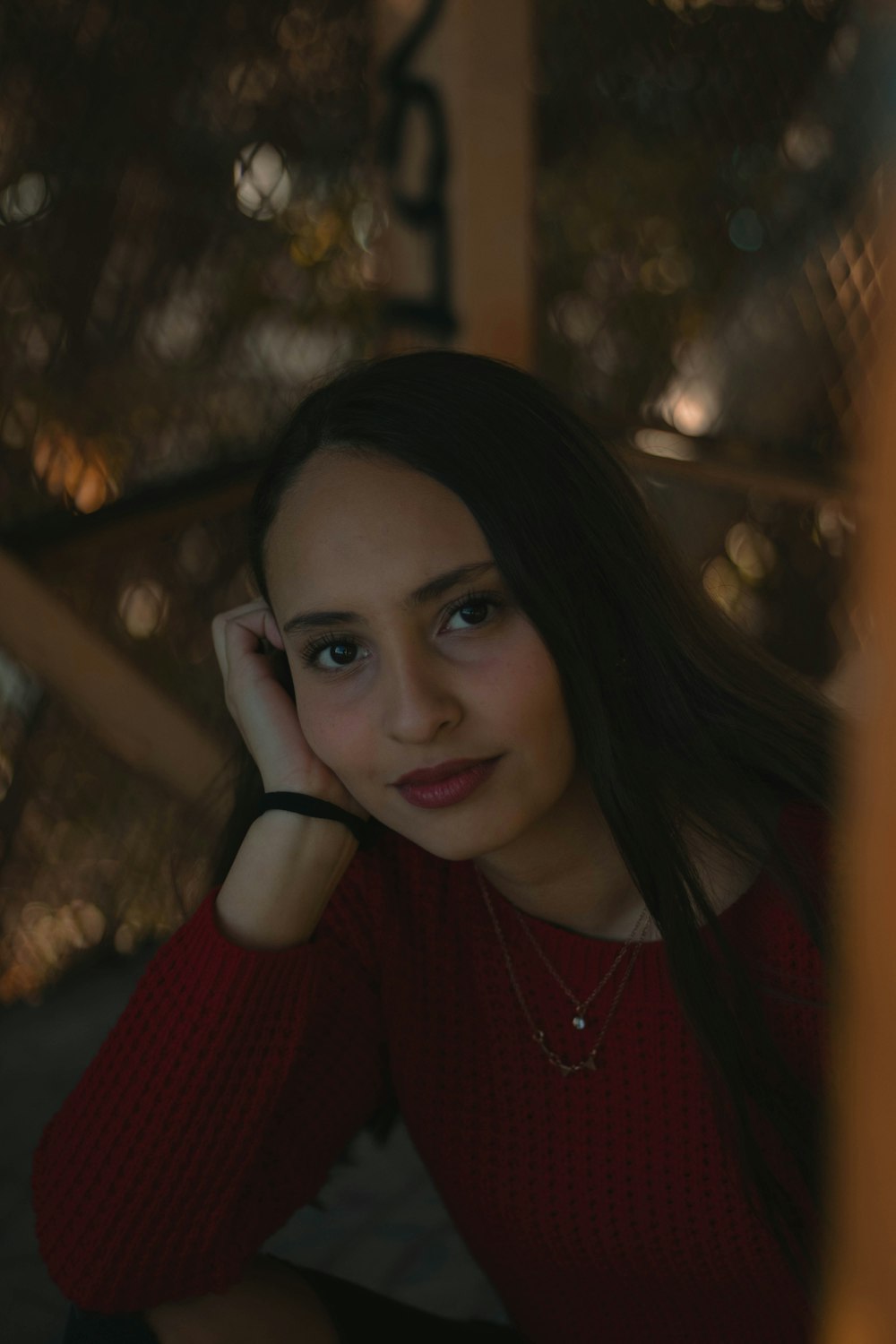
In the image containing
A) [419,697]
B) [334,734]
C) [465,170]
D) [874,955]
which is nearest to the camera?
[874,955]

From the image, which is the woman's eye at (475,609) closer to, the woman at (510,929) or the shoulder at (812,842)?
the woman at (510,929)

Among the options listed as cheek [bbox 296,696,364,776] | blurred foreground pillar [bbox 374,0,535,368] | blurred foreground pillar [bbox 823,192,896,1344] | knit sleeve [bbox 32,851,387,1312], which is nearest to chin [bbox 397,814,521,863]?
cheek [bbox 296,696,364,776]

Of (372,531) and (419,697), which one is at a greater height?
(372,531)

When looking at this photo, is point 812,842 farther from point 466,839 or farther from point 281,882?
point 281,882

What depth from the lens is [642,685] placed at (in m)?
1.33

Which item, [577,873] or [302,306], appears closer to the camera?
[577,873]

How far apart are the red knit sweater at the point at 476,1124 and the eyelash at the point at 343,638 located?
0.30 metres

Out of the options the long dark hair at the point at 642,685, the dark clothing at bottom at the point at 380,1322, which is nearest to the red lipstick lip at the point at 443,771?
the long dark hair at the point at 642,685

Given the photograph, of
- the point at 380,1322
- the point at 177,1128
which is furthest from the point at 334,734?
the point at 380,1322

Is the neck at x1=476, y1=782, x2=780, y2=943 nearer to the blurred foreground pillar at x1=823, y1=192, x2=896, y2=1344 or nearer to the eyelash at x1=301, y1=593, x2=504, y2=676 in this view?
the eyelash at x1=301, y1=593, x2=504, y2=676

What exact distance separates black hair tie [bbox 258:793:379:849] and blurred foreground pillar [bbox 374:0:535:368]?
1149 mm

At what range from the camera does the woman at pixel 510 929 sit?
124cm

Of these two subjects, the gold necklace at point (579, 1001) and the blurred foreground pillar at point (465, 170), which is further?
the blurred foreground pillar at point (465, 170)

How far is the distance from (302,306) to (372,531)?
1820mm
